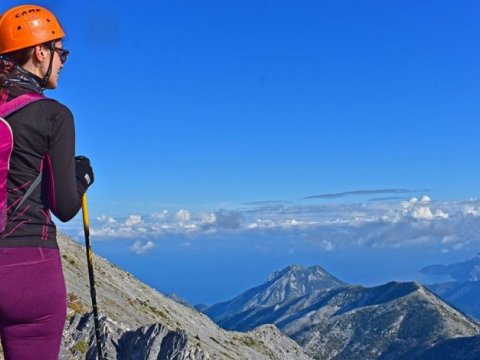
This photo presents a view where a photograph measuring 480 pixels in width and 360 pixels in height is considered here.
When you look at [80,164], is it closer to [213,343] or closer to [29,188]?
[29,188]

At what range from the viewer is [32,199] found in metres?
6.82

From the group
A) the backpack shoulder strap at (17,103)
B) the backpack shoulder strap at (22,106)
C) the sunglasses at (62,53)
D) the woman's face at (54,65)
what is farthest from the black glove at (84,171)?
the sunglasses at (62,53)

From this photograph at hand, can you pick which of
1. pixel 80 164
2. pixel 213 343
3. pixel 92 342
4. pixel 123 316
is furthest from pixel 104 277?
pixel 80 164

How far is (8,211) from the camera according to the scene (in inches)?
261

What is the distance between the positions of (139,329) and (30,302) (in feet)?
142

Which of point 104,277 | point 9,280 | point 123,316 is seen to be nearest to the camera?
point 9,280

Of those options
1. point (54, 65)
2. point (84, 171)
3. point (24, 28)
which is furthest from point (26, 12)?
point (84, 171)

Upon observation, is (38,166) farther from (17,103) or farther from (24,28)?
(24,28)

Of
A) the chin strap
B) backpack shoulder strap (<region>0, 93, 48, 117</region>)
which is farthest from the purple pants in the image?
the chin strap

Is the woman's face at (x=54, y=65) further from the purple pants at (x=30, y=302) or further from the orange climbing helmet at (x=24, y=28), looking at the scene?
the purple pants at (x=30, y=302)

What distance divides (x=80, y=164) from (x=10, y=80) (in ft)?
4.86

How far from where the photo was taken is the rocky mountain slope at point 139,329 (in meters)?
42.3

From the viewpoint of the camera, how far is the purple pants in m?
6.52

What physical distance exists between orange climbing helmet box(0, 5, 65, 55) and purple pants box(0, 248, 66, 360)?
2.57 m
